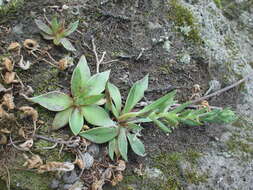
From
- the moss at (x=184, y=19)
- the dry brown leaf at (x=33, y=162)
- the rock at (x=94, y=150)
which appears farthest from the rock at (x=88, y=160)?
the moss at (x=184, y=19)

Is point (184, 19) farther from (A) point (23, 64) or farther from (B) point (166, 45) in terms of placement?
(A) point (23, 64)

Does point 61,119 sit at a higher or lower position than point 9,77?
lower

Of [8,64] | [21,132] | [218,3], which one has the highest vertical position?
[218,3]

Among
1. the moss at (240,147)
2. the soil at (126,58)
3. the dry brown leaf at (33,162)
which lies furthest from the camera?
the moss at (240,147)

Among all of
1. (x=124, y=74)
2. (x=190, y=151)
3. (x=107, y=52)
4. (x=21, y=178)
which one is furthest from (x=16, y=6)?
(x=190, y=151)

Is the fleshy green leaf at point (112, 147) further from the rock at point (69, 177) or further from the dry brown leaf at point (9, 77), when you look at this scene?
the dry brown leaf at point (9, 77)

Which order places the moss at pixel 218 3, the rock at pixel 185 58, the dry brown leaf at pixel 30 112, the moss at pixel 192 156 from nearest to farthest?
the dry brown leaf at pixel 30 112, the moss at pixel 192 156, the rock at pixel 185 58, the moss at pixel 218 3

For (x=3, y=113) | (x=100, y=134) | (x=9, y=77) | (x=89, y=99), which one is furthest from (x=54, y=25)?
(x=100, y=134)

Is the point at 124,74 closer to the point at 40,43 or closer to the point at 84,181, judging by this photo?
the point at 40,43
